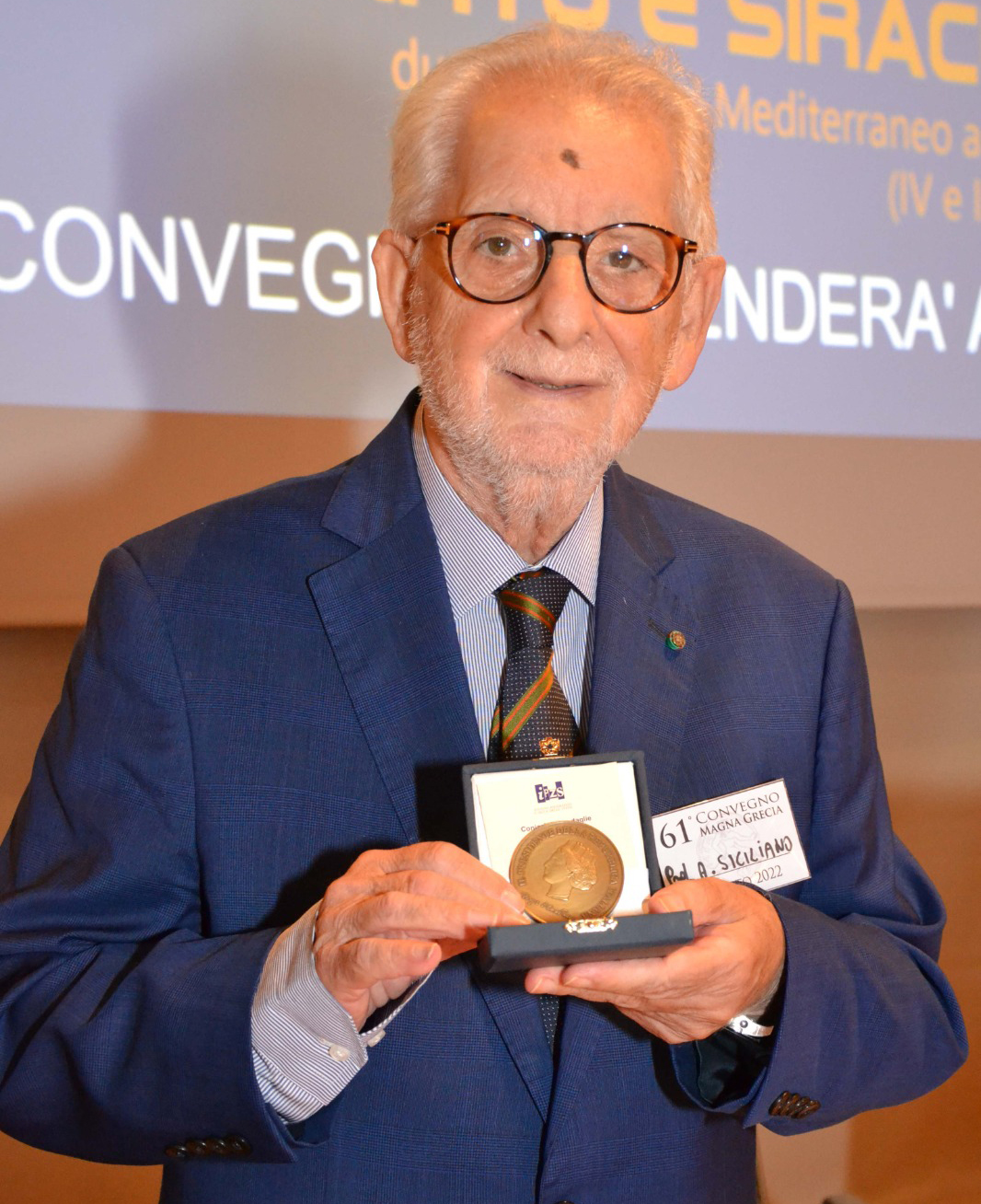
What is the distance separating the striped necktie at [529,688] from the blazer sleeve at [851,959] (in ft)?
1.08

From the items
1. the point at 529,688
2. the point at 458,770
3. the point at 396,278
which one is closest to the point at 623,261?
the point at 396,278

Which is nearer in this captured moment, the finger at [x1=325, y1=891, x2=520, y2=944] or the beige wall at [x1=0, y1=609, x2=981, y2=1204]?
the finger at [x1=325, y1=891, x2=520, y2=944]

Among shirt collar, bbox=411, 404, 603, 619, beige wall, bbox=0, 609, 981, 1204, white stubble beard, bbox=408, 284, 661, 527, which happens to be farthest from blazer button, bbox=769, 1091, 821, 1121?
beige wall, bbox=0, 609, 981, 1204

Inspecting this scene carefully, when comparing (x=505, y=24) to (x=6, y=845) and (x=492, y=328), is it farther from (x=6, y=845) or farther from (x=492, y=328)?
(x=6, y=845)

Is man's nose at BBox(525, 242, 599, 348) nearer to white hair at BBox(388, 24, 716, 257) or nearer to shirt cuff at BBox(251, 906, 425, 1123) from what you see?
white hair at BBox(388, 24, 716, 257)

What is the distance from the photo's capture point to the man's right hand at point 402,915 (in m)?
1.19

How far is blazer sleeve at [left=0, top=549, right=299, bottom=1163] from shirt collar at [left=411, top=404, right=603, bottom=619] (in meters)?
0.38

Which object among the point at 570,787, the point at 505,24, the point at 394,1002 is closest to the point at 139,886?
the point at 394,1002

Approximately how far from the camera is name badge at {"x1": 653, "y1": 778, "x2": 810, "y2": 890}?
158cm

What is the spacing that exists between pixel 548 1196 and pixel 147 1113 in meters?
0.46

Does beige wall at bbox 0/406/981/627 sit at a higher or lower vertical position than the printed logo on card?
higher

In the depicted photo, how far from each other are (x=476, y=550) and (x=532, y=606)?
0.38ft

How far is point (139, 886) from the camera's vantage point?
150cm

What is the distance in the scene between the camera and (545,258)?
1624 millimetres
